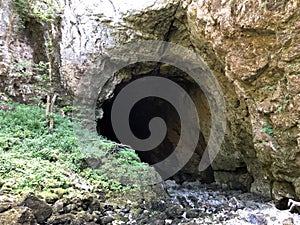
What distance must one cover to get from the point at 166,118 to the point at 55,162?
27.4 feet

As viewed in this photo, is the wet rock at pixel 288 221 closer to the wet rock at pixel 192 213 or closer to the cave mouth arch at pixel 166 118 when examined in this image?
the wet rock at pixel 192 213

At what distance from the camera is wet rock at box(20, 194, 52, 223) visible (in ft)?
14.2

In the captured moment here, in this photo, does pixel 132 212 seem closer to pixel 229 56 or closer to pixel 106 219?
pixel 106 219

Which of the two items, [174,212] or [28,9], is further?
[28,9]

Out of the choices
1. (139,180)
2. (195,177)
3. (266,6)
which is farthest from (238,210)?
(195,177)

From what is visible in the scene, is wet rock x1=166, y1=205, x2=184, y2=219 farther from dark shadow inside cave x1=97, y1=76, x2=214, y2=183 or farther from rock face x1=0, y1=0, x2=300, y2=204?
dark shadow inside cave x1=97, y1=76, x2=214, y2=183

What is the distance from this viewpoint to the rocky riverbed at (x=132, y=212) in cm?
432

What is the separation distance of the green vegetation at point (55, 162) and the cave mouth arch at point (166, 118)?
9.56 feet

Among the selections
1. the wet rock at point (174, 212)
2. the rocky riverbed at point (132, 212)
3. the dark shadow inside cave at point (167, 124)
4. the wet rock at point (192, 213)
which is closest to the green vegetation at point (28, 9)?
the dark shadow inside cave at point (167, 124)

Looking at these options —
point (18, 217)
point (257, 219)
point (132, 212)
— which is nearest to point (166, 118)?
point (257, 219)

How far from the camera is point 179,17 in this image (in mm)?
9156

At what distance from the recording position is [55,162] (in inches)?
249

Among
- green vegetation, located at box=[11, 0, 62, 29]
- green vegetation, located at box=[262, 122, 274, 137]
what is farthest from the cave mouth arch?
green vegetation, located at box=[262, 122, 274, 137]

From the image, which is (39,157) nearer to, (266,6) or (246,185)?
(266,6)
